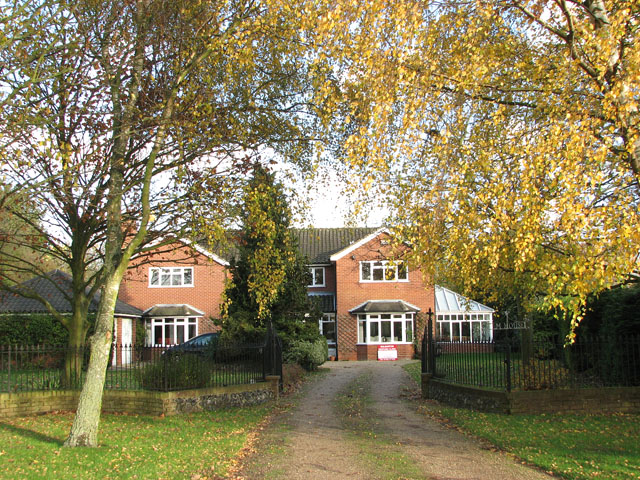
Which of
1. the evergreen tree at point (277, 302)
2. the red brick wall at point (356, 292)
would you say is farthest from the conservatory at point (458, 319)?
the evergreen tree at point (277, 302)

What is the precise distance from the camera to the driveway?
7.61 metres

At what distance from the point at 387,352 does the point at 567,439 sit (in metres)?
25.2

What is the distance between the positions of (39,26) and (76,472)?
6.58m

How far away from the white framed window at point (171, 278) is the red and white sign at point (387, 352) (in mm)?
12008

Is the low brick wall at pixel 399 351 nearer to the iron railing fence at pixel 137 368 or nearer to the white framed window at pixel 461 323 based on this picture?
the white framed window at pixel 461 323

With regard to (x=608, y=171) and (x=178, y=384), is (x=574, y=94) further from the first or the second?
(x=178, y=384)

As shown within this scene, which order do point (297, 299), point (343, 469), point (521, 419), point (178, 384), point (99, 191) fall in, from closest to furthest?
point (343, 469) < point (521, 419) < point (99, 191) < point (178, 384) < point (297, 299)

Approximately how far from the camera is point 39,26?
9.18 m

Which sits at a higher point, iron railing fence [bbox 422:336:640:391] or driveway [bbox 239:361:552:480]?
iron railing fence [bbox 422:336:640:391]

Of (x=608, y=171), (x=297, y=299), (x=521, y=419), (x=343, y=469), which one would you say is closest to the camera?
(x=343, y=469)


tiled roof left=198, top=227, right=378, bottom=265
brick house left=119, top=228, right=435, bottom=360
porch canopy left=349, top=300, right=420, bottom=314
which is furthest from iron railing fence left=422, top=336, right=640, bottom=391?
tiled roof left=198, top=227, right=378, bottom=265

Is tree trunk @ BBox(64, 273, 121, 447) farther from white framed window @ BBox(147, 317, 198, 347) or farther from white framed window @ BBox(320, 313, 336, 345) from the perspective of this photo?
white framed window @ BBox(320, 313, 336, 345)

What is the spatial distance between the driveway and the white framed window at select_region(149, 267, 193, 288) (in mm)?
22156

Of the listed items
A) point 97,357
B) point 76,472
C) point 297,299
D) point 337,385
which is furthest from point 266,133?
→ point 297,299
